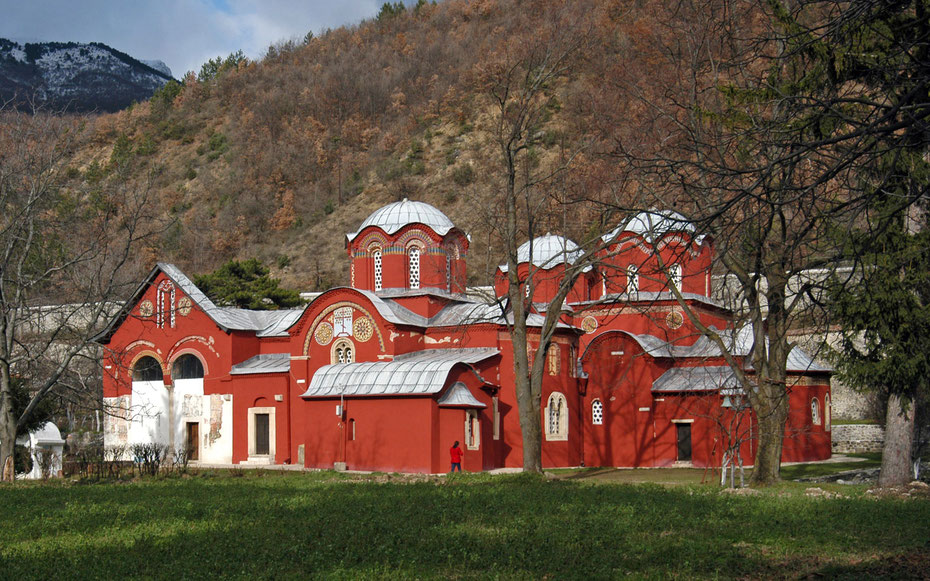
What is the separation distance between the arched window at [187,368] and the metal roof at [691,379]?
598 inches

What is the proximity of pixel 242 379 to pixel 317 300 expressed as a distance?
13.8 ft

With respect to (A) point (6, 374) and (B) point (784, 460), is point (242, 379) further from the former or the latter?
(B) point (784, 460)

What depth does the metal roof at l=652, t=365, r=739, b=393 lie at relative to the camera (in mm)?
28016

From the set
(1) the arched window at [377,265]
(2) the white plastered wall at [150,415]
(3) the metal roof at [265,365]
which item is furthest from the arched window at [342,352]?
(2) the white plastered wall at [150,415]

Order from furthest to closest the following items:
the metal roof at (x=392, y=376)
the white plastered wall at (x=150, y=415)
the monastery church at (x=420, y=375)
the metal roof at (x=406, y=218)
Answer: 1. the white plastered wall at (x=150, y=415)
2. the metal roof at (x=406, y=218)
3. the monastery church at (x=420, y=375)
4. the metal roof at (x=392, y=376)

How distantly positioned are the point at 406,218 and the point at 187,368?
9292 millimetres

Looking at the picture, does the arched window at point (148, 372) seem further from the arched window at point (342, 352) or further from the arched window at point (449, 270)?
the arched window at point (449, 270)

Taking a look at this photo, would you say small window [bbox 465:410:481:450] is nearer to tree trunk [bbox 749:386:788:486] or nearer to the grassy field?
tree trunk [bbox 749:386:788:486]

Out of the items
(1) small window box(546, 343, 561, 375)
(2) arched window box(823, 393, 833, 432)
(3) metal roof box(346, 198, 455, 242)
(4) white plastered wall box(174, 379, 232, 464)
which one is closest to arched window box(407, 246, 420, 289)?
(3) metal roof box(346, 198, 455, 242)

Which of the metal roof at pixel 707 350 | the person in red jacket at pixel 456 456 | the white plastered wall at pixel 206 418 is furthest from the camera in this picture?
the white plastered wall at pixel 206 418

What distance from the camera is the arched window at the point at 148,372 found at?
32500mm

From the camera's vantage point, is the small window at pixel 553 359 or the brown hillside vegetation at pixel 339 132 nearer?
the small window at pixel 553 359

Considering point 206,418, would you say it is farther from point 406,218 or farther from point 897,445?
point 897,445

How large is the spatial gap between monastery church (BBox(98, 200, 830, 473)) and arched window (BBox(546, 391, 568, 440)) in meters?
0.04
